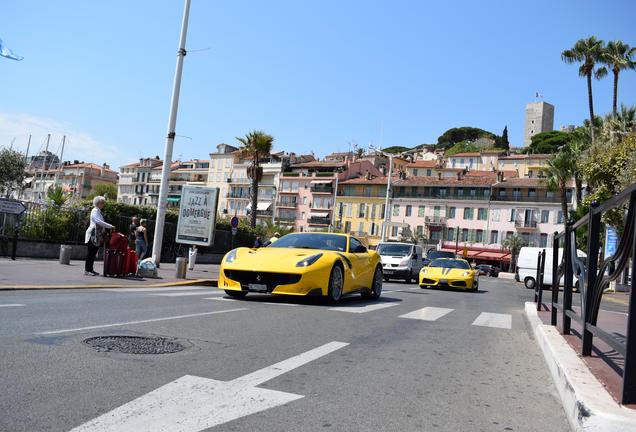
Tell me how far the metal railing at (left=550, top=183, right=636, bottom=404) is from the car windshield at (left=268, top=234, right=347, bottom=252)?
4931mm

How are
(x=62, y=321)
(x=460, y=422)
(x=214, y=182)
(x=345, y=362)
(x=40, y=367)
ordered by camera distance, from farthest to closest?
(x=214, y=182), (x=62, y=321), (x=345, y=362), (x=40, y=367), (x=460, y=422)

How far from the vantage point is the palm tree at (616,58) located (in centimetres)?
4219

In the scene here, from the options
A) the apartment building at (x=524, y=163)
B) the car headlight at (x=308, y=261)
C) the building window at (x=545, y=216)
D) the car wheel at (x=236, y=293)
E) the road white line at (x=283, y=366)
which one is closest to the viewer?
the road white line at (x=283, y=366)

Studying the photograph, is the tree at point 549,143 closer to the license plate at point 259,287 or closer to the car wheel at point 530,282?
the car wheel at point 530,282

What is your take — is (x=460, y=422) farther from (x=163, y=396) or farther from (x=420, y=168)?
(x=420, y=168)

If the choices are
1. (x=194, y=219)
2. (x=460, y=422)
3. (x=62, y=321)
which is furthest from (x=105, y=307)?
(x=194, y=219)

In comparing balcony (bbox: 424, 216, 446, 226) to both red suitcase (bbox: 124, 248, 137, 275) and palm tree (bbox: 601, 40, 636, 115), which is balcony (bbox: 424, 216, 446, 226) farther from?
red suitcase (bbox: 124, 248, 137, 275)

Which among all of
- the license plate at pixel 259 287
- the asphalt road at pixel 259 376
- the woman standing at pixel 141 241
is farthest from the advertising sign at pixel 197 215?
the asphalt road at pixel 259 376

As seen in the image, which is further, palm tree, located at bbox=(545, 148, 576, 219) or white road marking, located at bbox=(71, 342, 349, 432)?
palm tree, located at bbox=(545, 148, 576, 219)

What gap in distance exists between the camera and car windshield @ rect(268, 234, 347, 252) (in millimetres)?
11578

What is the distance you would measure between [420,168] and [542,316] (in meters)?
93.0

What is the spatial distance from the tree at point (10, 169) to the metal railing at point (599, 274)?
59.4 m

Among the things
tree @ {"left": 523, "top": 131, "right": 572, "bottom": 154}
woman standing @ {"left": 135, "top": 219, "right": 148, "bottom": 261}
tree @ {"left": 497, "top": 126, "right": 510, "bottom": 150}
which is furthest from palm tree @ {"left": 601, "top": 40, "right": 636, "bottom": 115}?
tree @ {"left": 497, "top": 126, "right": 510, "bottom": 150}

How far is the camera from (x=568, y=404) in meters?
3.87
